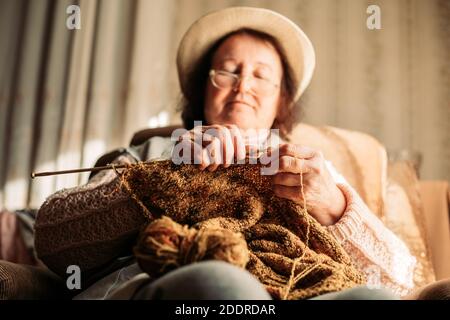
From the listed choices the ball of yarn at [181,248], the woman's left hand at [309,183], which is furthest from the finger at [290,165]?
the ball of yarn at [181,248]

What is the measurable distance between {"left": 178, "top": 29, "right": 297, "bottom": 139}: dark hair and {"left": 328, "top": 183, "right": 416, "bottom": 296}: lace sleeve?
1.56 ft

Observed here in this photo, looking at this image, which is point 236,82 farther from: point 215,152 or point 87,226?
point 87,226

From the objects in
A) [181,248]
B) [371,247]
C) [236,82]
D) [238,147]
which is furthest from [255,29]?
[181,248]

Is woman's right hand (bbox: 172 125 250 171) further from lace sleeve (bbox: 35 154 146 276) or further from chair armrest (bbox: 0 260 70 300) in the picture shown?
chair armrest (bbox: 0 260 70 300)

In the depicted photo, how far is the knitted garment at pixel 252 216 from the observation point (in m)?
0.79

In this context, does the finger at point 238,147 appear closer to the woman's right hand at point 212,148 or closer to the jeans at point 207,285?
the woman's right hand at point 212,148

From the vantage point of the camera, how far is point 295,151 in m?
0.87

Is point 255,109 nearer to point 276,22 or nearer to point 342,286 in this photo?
point 276,22

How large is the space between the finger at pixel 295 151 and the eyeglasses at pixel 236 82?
408 millimetres

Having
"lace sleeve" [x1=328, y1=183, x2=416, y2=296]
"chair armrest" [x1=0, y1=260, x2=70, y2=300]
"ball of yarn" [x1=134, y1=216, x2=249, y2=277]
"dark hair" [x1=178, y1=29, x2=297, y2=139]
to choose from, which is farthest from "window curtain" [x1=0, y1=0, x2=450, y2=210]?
"ball of yarn" [x1=134, y1=216, x2=249, y2=277]

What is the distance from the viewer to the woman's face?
123cm

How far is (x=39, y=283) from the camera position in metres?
0.97

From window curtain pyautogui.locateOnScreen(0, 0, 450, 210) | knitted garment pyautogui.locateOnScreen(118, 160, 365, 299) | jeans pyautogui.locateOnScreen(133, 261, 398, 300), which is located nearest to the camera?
jeans pyautogui.locateOnScreen(133, 261, 398, 300)

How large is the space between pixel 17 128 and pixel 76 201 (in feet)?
4.65
